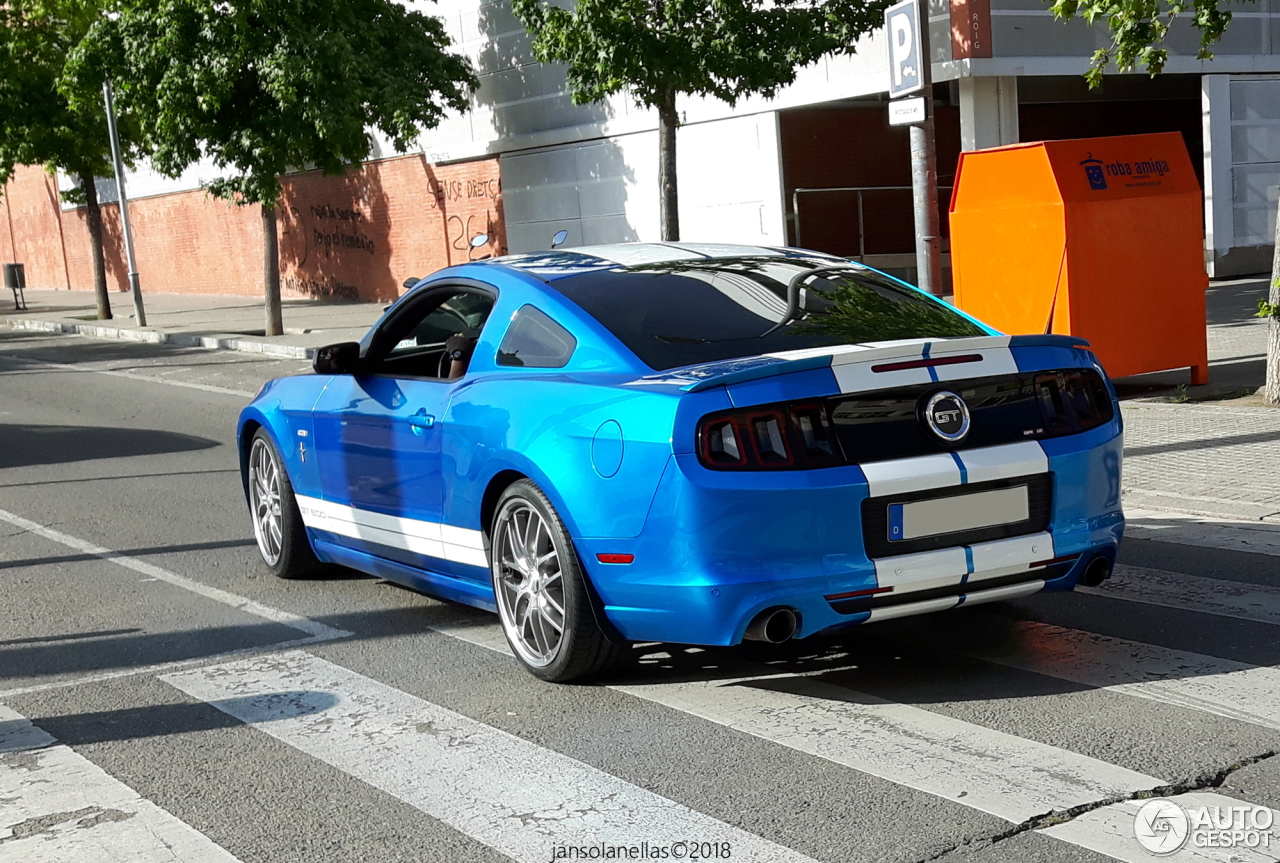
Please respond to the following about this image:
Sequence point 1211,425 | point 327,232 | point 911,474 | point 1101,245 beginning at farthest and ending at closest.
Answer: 1. point 327,232
2. point 1101,245
3. point 1211,425
4. point 911,474

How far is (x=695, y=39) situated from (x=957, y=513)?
13950 millimetres

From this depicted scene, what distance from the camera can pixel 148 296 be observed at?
143 feet

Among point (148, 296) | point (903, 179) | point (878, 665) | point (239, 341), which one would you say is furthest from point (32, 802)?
point (148, 296)

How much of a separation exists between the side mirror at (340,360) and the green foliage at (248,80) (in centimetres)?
1672

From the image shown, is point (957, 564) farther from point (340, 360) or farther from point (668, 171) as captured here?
point (668, 171)

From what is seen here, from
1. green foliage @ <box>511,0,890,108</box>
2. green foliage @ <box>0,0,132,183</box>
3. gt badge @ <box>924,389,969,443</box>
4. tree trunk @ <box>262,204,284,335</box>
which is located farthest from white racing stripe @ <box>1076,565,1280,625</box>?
green foliage @ <box>0,0,132,183</box>

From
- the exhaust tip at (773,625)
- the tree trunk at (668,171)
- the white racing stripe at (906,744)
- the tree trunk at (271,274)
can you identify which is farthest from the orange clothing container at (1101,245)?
the tree trunk at (271,274)

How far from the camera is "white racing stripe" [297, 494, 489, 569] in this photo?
5.69m

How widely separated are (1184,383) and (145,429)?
9367 millimetres

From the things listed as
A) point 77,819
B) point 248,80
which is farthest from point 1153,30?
point 248,80

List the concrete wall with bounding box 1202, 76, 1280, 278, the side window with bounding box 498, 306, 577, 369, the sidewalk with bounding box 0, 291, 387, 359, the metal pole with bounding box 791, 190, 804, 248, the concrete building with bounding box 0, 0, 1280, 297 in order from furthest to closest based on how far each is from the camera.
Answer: the sidewalk with bounding box 0, 291, 387, 359 → the metal pole with bounding box 791, 190, 804, 248 → the concrete wall with bounding box 1202, 76, 1280, 278 → the concrete building with bounding box 0, 0, 1280, 297 → the side window with bounding box 498, 306, 577, 369

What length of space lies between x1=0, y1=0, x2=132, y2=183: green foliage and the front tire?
27.2 m

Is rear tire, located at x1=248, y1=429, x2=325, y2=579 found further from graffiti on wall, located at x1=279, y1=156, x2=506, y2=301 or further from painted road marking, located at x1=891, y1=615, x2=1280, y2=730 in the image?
graffiti on wall, located at x1=279, y1=156, x2=506, y2=301

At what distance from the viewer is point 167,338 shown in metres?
27.2
